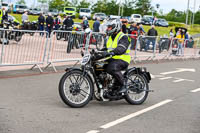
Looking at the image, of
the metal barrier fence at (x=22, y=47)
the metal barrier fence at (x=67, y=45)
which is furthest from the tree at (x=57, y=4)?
the metal barrier fence at (x=22, y=47)

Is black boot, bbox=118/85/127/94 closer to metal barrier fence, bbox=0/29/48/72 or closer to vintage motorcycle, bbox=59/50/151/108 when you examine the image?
vintage motorcycle, bbox=59/50/151/108

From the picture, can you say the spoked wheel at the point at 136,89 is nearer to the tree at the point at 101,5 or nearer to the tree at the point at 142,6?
the tree at the point at 101,5

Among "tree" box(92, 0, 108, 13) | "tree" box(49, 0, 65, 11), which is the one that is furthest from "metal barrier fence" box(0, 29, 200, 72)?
"tree" box(92, 0, 108, 13)

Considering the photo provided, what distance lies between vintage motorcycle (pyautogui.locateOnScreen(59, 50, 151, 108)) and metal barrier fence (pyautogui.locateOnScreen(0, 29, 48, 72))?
160 inches

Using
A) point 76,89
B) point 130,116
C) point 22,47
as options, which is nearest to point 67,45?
point 22,47

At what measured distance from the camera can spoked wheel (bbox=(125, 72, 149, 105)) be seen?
8008mm

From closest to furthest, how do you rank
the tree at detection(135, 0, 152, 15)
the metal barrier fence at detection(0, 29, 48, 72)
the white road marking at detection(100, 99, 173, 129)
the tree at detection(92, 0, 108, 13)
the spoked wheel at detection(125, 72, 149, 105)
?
1. the white road marking at detection(100, 99, 173, 129)
2. the spoked wheel at detection(125, 72, 149, 105)
3. the metal barrier fence at detection(0, 29, 48, 72)
4. the tree at detection(92, 0, 108, 13)
5. the tree at detection(135, 0, 152, 15)

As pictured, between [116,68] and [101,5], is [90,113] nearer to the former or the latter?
[116,68]

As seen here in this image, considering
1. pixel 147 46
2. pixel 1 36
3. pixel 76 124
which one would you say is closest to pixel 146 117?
pixel 76 124

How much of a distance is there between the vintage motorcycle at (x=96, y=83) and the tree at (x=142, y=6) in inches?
3389

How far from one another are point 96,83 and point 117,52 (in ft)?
2.34

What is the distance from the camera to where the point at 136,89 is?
8.04 meters

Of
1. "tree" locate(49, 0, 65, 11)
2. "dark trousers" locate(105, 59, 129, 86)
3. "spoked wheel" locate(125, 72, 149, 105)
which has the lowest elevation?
"spoked wheel" locate(125, 72, 149, 105)

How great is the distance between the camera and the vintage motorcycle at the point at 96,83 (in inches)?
283
